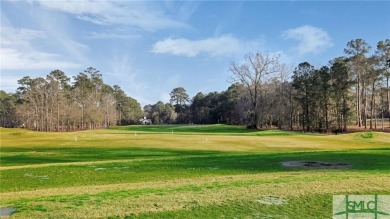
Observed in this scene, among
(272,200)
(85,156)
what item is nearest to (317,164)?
(272,200)

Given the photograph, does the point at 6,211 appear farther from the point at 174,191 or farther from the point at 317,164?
the point at 317,164

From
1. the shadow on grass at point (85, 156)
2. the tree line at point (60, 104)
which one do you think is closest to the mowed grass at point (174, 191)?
the shadow on grass at point (85, 156)

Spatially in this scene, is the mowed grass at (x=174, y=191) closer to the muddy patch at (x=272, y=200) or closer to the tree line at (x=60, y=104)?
the muddy patch at (x=272, y=200)

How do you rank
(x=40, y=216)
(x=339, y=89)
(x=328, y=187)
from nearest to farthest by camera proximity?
1. (x=40, y=216)
2. (x=328, y=187)
3. (x=339, y=89)

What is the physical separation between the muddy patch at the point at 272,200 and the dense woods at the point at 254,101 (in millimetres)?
62547

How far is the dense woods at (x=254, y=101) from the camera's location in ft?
231

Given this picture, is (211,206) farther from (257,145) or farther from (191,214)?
(257,145)

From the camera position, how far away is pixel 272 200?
7781 mm

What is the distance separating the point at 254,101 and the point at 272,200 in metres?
67.2

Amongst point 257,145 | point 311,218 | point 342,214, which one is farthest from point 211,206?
point 257,145

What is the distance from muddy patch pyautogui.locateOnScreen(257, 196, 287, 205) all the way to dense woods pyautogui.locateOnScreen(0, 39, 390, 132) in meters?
62.5

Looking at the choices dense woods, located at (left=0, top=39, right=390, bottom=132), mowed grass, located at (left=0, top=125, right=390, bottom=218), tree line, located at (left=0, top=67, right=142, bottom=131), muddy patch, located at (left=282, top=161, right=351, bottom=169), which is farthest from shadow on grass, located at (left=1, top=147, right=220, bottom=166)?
tree line, located at (left=0, top=67, right=142, bottom=131)

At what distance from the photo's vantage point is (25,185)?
13.8m

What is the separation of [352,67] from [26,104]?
283 feet
